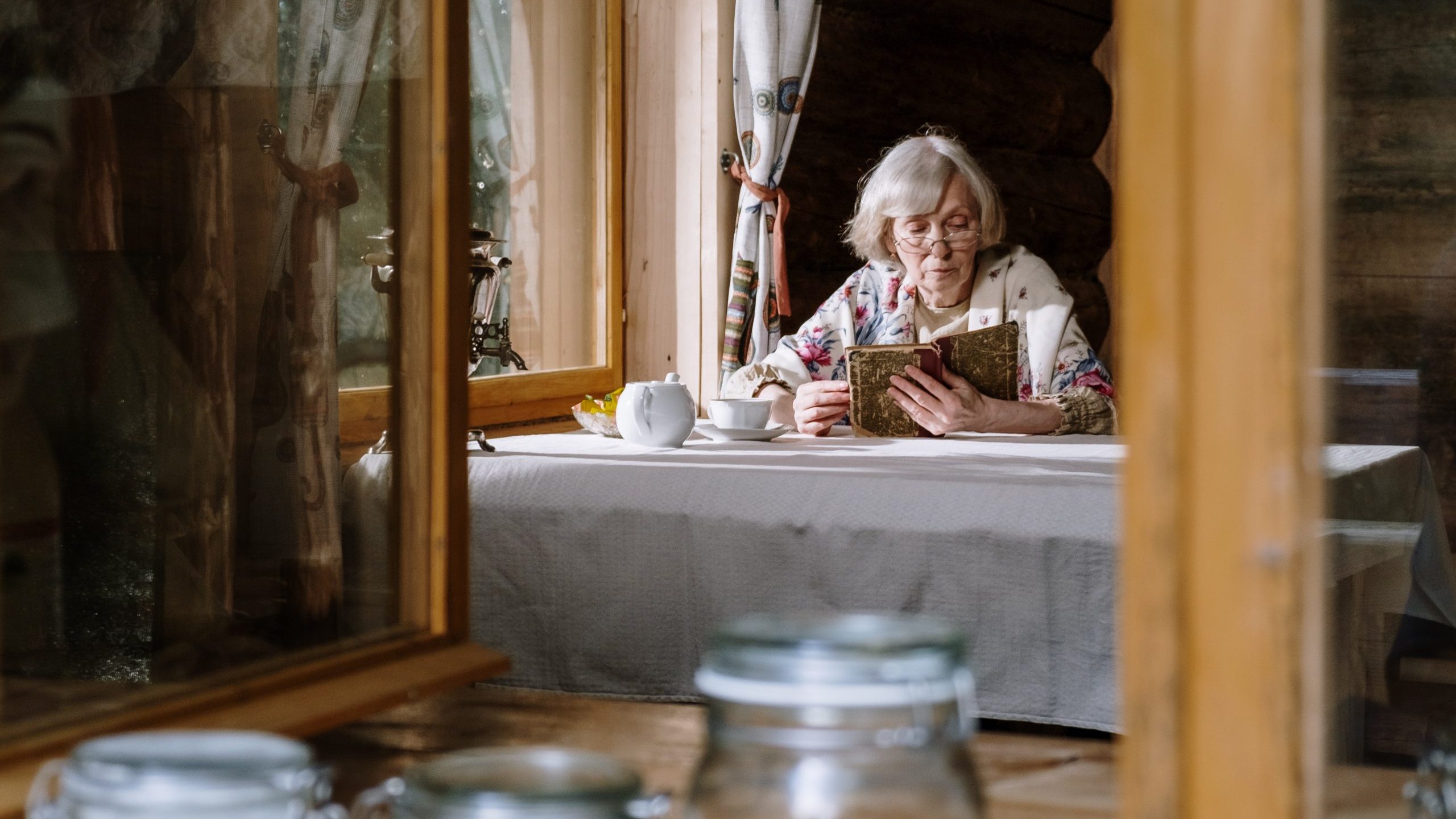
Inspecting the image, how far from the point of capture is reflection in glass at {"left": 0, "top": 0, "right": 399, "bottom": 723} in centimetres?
82

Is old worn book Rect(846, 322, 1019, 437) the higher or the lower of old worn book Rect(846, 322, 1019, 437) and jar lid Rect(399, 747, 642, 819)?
the higher

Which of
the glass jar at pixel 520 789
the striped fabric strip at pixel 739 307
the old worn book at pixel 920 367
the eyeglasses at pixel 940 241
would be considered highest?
the eyeglasses at pixel 940 241

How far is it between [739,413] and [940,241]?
766 mm

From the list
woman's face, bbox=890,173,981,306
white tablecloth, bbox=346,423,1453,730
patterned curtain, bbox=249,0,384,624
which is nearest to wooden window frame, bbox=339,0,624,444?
woman's face, bbox=890,173,981,306

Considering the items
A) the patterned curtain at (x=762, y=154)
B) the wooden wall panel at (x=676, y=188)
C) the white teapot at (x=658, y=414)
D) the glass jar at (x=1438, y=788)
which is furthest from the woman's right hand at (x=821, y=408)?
the glass jar at (x=1438, y=788)

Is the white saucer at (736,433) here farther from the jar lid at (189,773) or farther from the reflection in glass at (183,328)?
Result: the jar lid at (189,773)

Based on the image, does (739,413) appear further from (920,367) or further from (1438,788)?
(1438,788)

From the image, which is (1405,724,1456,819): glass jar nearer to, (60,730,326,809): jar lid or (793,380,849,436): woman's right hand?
(60,730,326,809): jar lid

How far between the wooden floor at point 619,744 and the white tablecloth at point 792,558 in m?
0.73

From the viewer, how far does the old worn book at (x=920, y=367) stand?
224 cm

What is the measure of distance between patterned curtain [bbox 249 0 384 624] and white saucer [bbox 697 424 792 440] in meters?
1.14

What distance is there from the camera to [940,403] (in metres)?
2.25

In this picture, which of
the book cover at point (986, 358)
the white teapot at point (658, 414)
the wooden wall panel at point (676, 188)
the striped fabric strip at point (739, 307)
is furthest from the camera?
the wooden wall panel at point (676, 188)

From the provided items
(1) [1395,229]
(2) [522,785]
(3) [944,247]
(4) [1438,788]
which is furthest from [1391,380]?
(3) [944,247]
